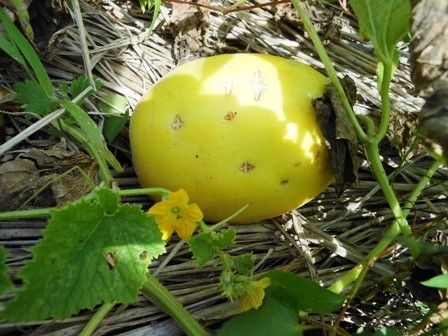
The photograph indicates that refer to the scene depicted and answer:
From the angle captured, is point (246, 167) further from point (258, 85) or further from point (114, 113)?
point (114, 113)

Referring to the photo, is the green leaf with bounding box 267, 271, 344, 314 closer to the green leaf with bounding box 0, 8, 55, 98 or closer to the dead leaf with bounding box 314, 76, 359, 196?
the dead leaf with bounding box 314, 76, 359, 196

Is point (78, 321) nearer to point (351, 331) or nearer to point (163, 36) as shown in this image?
point (351, 331)

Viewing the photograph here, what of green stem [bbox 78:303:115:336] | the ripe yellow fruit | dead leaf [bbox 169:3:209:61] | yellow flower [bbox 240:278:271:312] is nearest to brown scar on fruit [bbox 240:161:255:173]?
the ripe yellow fruit

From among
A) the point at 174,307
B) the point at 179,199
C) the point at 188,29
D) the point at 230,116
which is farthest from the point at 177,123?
the point at 188,29

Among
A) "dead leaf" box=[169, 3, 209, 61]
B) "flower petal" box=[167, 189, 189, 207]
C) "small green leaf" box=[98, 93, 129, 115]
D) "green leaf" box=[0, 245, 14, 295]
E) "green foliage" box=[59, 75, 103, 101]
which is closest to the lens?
"green leaf" box=[0, 245, 14, 295]

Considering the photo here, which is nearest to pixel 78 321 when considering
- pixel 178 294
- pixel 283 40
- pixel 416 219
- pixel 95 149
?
pixel 178 294

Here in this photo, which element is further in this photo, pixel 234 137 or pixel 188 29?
pixel 188 29

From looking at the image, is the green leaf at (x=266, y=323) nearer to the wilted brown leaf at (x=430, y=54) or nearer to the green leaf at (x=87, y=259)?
the green leaf at (x=87, y=259)

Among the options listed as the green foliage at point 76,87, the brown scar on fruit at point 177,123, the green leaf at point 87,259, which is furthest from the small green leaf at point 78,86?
the green leaf at point 87,259
